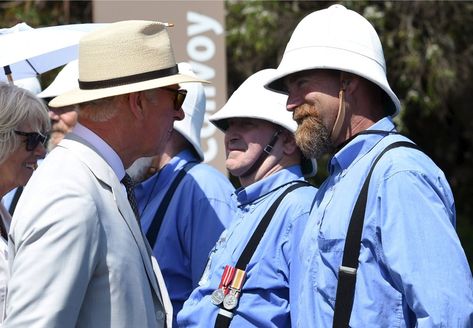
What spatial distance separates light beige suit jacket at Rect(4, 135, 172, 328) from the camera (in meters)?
2.44

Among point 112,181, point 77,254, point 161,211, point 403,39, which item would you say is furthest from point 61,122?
point 403,39

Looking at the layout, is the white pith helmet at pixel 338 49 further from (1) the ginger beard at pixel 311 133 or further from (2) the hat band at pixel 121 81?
(2) the hat band at pixel 121 81

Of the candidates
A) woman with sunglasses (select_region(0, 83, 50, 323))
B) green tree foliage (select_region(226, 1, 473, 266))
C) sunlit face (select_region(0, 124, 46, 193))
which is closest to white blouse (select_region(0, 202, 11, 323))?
woman with sunglasses (select_region(0, 83, 50, 323))

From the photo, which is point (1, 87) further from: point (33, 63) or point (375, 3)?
point (375, 3)

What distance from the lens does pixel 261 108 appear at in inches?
164

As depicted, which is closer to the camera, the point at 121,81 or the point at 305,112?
the point at 121,81

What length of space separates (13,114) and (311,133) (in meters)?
1.17

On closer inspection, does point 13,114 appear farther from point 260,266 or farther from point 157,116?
point 260,266

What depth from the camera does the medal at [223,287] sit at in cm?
360

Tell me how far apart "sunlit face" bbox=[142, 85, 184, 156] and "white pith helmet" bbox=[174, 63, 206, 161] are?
1482 mm

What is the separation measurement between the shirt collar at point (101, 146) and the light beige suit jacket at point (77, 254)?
0.17 ft

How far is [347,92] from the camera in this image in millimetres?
3340

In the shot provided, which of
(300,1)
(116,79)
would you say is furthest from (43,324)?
(300,1)

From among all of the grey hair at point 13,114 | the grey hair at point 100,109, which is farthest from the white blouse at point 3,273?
the grey hair at point 100,109
